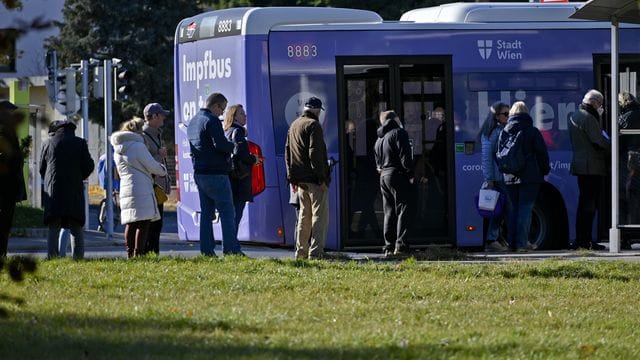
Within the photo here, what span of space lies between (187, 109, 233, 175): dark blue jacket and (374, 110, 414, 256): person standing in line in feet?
6.68

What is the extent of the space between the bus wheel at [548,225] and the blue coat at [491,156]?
3.24ft

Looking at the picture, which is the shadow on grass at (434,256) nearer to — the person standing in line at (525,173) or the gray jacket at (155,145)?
the person standing in line at (525,173)

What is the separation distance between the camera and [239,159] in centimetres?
1520

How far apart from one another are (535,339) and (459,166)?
8826 mm

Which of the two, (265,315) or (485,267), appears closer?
(265,315)

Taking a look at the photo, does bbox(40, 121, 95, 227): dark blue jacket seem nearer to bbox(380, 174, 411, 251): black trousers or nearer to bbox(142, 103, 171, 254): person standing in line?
bbox(142, 103, 171, 254): person standing in line

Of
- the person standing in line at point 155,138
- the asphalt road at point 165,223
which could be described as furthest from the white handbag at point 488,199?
the asphalt road at point 165,223

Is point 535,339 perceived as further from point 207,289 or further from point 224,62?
point 224,62

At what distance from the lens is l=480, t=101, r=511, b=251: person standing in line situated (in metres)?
16.8

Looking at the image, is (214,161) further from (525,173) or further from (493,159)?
(525,173)

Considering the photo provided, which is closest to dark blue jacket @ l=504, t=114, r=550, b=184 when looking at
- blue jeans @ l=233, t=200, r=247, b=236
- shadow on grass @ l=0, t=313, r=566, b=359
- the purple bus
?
Answer: the purple bus

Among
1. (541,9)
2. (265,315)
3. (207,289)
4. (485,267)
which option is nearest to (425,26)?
(541,9)

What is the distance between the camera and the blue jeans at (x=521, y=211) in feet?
54.4

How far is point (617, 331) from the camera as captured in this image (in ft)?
29.6
